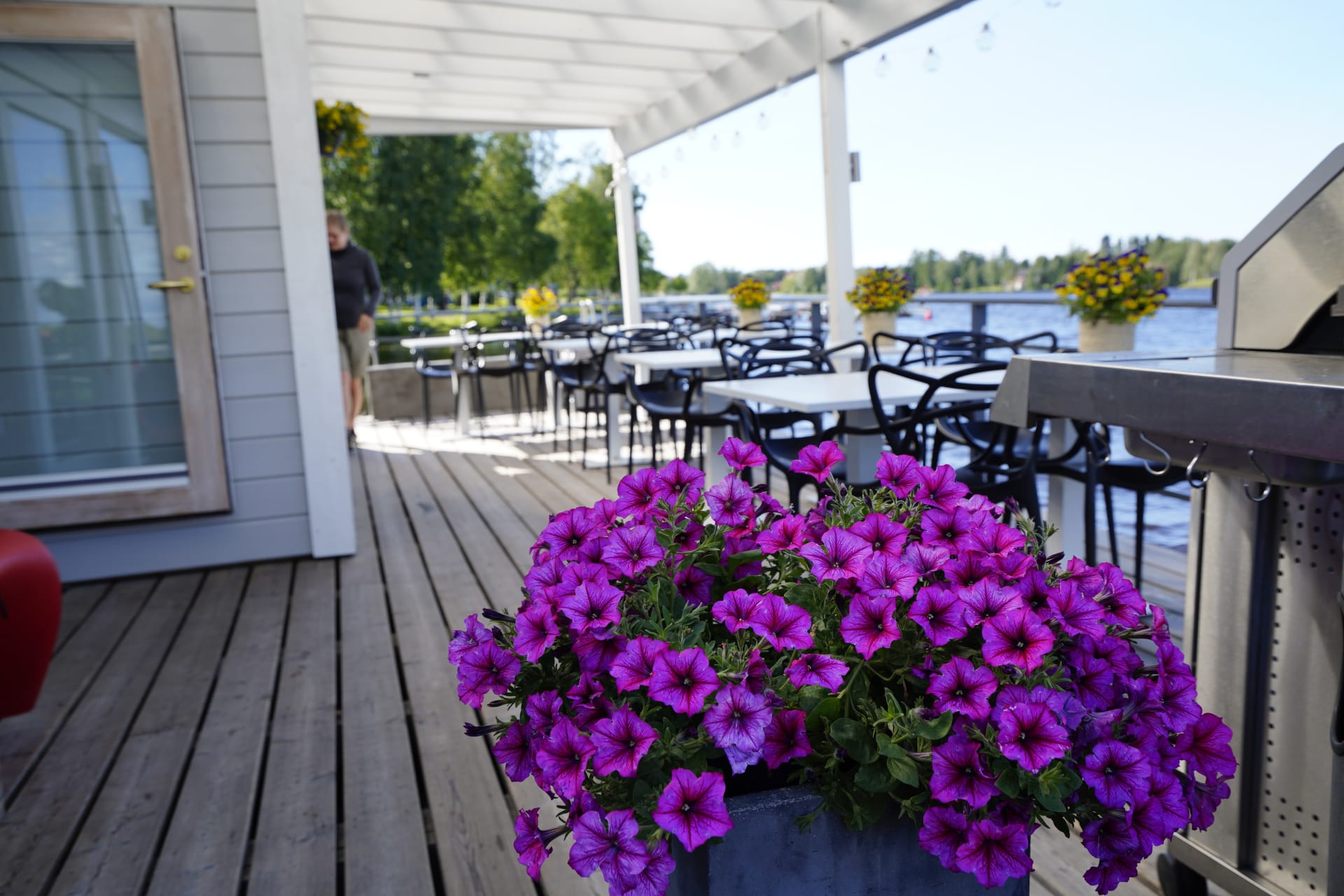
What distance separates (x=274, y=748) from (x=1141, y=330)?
3.32 meters

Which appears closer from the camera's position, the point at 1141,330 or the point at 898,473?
the point at 898,473

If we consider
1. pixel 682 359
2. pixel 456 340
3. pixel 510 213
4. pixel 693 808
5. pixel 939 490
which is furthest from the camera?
pixel 510 213

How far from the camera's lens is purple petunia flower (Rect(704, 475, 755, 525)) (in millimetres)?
839

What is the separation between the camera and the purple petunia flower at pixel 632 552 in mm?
773

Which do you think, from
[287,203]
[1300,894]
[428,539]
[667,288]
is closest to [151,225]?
[287,203]

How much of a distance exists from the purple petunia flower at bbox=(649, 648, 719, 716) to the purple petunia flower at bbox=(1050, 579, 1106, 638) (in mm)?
260

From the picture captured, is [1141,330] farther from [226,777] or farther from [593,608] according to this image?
[593,608]

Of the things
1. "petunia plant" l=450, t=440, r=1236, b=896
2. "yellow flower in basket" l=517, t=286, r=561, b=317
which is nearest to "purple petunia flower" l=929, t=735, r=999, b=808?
"petunia plant" l=450, t=440, r=1236, b=896

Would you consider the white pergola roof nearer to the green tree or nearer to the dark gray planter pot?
the dark gray planter pot

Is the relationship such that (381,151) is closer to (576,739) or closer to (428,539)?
(428,539)

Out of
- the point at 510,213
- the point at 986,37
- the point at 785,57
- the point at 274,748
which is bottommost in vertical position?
the point at 274,748

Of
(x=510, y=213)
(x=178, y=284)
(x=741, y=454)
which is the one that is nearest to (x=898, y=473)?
(x=741, y=454)

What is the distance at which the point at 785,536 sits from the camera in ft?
2.63

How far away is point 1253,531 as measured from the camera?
133cm
